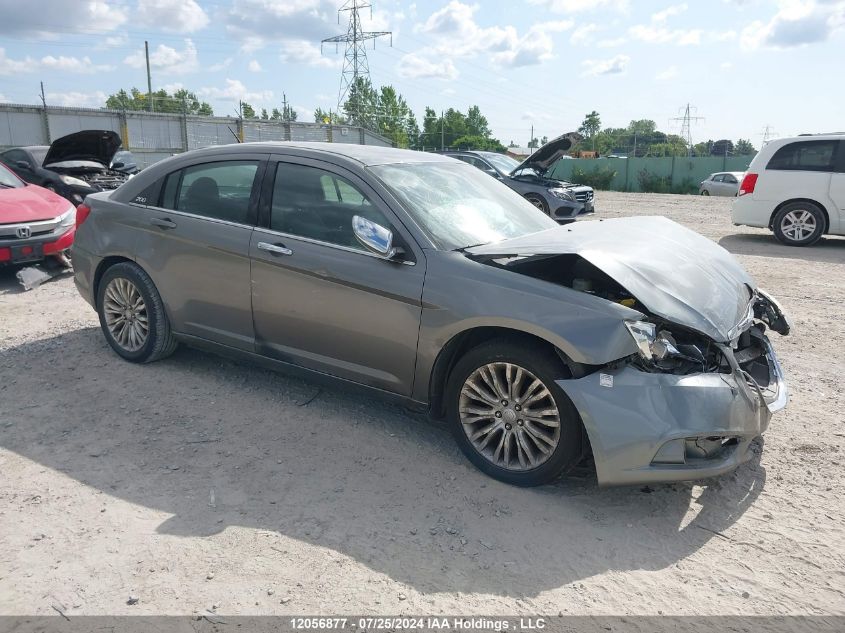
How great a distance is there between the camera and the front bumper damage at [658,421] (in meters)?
3.13

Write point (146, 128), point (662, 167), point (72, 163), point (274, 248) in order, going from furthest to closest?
point (662, 167), point (146, 128), point (72, 163), point (274, 248)

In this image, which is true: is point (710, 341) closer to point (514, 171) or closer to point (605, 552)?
point (605, 552)

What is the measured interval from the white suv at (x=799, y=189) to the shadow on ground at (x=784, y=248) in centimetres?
26

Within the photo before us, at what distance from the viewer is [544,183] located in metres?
14.7

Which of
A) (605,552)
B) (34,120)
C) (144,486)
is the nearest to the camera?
(605,552)

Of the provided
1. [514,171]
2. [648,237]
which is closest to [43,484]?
[648,237]

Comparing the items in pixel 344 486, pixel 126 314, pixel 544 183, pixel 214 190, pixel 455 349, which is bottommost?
pixel 344 486

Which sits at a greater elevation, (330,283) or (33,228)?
(330,283)

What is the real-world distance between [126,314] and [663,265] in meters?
3.93

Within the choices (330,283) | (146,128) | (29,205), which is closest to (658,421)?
(330,283)

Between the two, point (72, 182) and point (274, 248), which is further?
point (72, 182)

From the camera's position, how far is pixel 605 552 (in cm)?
306

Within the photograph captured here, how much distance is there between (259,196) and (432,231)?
130 cm

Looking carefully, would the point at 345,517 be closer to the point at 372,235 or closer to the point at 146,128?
the point at 372,235
